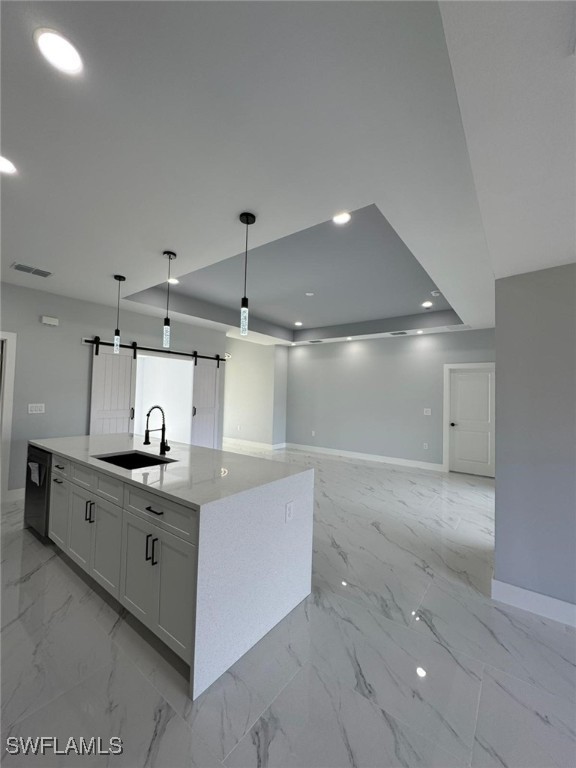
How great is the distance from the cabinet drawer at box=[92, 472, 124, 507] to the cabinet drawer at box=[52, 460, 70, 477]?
51 centimetres

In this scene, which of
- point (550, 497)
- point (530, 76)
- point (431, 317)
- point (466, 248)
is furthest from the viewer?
point (431, 317)

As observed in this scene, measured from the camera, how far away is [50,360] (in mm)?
4277

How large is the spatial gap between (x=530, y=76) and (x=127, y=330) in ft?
17.2

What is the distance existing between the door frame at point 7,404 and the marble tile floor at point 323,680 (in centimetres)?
161

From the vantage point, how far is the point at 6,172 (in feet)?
6.41

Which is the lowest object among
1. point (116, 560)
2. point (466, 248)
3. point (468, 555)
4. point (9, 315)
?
point (468, 555)

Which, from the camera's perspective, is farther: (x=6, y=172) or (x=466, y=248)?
(x=466, y=248)

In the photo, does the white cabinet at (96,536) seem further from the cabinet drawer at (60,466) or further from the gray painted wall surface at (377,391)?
the gray painted wall surface at (377,391)

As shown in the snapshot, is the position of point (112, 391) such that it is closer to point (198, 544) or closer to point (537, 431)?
point (198, 544)

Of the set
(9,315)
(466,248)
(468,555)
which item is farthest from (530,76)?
(9,315)

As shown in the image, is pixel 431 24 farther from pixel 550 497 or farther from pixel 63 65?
pixel 550 497

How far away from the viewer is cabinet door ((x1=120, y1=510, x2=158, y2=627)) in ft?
5.61

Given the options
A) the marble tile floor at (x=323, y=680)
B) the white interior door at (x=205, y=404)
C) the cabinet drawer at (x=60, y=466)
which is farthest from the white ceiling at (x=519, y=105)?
the white interior door at (x=205, y=404)

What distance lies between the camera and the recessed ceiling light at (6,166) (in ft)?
6.09
